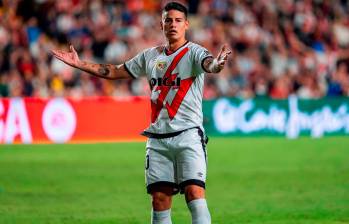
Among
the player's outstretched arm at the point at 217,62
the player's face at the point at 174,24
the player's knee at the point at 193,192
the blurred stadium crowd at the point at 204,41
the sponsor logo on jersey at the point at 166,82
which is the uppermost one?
the blurred stadium crowd at the point at 204,41

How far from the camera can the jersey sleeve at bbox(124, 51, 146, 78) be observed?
25.8 ft

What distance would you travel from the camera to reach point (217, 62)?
22.9 feet

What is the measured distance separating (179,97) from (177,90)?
59 millimetres

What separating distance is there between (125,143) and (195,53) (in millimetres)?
13816

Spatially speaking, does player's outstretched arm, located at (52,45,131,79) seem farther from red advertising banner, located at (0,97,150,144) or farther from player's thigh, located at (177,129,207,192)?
red advertising banner, located at (0,97,150,144)

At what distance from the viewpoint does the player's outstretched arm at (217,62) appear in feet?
22.8

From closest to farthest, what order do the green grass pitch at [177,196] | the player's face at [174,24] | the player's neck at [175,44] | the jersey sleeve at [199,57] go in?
the jersey sleeve at [199,57]
the player's face at [174,24]
the player's neck at [175,44]
the green grass pitch at [177,196]

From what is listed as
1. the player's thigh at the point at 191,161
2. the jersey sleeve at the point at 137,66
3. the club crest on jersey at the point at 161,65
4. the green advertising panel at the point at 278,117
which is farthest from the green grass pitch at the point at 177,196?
the club crest on jersey at the point at 161,65

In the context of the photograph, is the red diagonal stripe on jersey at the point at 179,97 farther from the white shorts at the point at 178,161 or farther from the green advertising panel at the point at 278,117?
the green advertising panel at the point at 278,117

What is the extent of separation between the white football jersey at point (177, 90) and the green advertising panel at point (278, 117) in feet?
49.3

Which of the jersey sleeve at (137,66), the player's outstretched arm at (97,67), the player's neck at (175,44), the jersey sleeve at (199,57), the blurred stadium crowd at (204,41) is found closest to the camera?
the jersey sleeve at (199,57)

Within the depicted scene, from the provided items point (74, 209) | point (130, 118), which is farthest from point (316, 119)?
point (74, 209)

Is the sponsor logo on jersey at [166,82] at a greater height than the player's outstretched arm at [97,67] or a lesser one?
lesser

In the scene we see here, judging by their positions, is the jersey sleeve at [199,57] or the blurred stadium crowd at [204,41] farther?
the blurred stadium crowd at [204,41]
